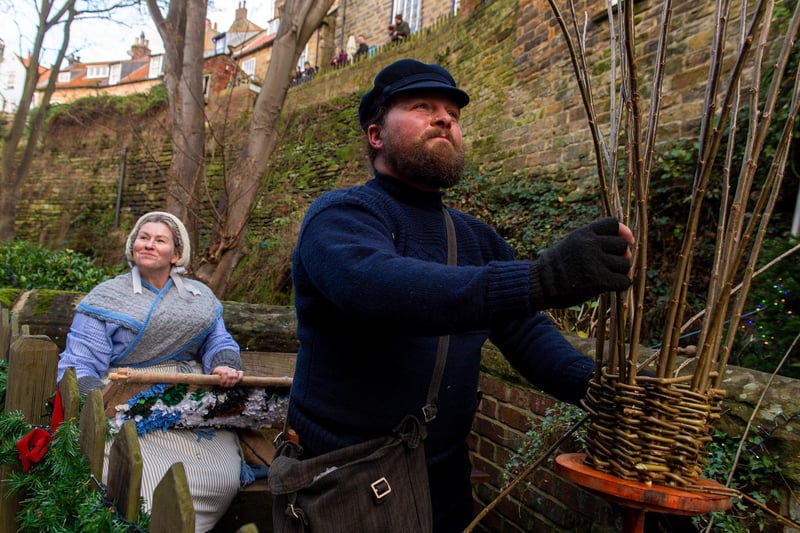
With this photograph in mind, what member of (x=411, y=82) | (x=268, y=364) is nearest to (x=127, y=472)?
(x=411, y=82)

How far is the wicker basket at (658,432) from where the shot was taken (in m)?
1.06

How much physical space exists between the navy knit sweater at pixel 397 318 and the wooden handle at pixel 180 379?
1.08 meters

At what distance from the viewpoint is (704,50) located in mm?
5965

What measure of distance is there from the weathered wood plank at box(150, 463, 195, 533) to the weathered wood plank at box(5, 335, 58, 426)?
126 centimetres

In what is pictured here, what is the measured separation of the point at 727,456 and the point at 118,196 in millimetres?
21811

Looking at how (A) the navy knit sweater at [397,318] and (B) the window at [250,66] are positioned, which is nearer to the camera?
(A) the navy knit sweater at [397,318]

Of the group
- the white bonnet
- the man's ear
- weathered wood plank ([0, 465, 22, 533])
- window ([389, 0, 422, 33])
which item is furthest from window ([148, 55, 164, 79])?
the man's ear

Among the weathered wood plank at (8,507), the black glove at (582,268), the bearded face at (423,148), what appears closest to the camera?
the black glove at (582,268)

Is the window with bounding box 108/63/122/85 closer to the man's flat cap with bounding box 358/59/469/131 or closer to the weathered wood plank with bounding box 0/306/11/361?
the weathered wood plank with bounding box 0/306/11/361

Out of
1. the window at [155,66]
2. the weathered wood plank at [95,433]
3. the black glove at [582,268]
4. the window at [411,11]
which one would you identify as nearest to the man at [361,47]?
the window at [411,11]

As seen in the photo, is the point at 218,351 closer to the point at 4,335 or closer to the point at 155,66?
the point at 4,335

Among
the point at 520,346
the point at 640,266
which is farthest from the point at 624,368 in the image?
the point at 520,346

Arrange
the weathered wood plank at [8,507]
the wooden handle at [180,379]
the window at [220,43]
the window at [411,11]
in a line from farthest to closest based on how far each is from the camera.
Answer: the window at [220,43], the window at [411,11], the wooden handle at [180,379], the weathered wood plank at [8,507]

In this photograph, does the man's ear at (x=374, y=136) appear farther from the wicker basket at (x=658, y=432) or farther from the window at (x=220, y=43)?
the window at (x=220, y=43)
